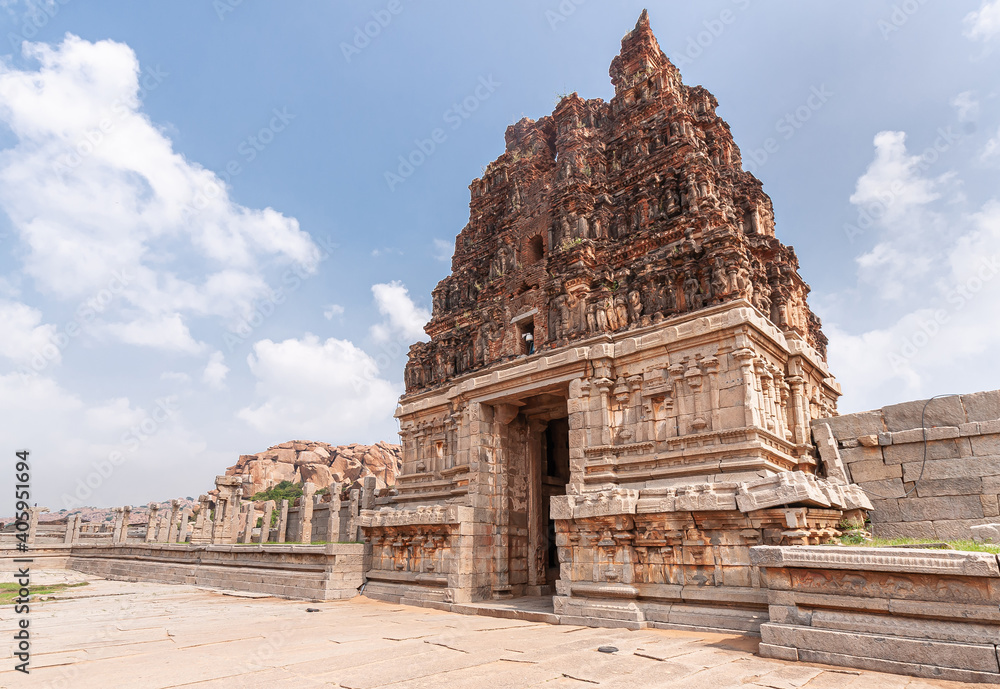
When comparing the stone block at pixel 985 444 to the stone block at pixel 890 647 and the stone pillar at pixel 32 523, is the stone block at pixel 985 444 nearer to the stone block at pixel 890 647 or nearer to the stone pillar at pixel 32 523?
the stone block at pixel 890 647

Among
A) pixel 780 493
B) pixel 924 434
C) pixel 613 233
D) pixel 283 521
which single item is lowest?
pixel 283 521

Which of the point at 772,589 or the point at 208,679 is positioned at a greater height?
the point at 772,589

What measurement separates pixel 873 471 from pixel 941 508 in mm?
1381

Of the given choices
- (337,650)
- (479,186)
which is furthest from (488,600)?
(479,186)

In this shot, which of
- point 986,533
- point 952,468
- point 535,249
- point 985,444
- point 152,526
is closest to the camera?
point 986,533

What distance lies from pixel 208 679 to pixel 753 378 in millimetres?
10215

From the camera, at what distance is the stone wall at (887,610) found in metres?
6.34

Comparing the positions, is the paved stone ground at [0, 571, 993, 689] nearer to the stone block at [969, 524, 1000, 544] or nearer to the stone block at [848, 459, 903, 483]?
the stone block at [969, 524, 1000, 544]

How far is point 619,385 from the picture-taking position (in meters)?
13.4

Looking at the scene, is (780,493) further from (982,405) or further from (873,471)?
(982,405)

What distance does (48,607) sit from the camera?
46.2ft

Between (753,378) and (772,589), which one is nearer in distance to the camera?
(772,589)

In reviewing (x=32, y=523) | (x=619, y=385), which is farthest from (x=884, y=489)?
(x=32, y=523)

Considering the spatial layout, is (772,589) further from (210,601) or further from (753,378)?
(210,601)
